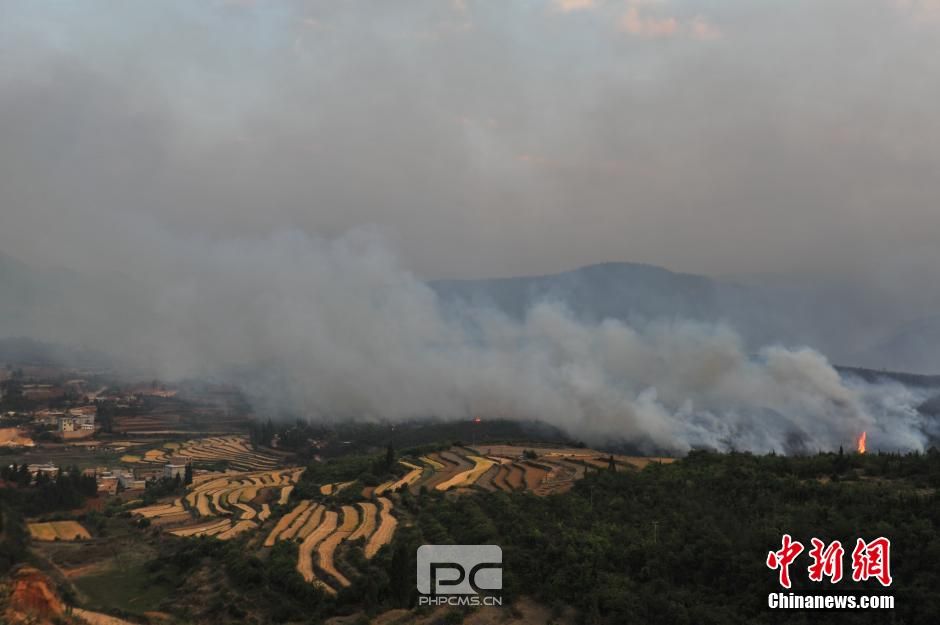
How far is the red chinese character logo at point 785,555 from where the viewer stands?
66.5ft

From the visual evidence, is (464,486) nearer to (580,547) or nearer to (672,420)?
(580,547)

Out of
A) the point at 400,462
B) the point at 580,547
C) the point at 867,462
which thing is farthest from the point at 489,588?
the point at 400,462

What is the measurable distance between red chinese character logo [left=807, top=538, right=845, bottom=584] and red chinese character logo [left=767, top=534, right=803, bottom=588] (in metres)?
0.42

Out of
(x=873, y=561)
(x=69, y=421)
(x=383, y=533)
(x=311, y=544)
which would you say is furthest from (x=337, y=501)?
(x=69, y=421)

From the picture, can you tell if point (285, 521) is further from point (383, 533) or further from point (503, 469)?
point (503, 469)

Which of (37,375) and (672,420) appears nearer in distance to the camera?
(672,420)

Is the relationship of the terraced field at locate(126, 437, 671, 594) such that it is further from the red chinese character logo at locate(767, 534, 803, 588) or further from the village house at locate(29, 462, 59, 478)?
the red chinese character logo at locate(767, 534, 803, 588)

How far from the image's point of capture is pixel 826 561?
19578 mm

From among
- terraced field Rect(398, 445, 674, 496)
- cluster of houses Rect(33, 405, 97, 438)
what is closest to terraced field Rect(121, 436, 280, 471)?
cluster of houses Rect(33, 405, 97, 438)

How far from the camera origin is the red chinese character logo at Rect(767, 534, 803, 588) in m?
20.3

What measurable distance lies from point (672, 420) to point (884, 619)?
6018cm

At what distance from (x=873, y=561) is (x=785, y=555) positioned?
2.42 meters

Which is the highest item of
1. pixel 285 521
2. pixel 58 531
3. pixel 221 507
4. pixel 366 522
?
pixel 366 522

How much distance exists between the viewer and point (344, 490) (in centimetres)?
4766
